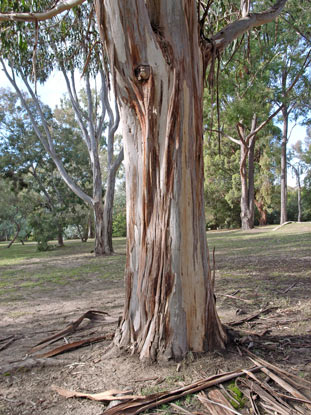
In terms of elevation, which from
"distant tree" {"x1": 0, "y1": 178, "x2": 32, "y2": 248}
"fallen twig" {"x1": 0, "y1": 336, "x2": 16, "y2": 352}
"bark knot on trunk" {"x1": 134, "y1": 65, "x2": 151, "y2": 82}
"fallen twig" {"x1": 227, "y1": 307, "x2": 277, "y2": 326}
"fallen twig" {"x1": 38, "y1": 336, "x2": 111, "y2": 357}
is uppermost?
"distant tree" {"x1": 0, "y1": 178, "x2": 32, "y2": 248}

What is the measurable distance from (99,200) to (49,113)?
10.4 meters

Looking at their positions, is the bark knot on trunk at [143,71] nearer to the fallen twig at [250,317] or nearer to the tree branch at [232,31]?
the tree branch at [232,31]

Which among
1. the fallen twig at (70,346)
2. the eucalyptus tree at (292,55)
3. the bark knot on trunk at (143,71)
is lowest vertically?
the fallen twig at (70,346)

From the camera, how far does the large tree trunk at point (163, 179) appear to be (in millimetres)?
2416

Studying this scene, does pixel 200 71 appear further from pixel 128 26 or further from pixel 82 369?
pixel 82 369

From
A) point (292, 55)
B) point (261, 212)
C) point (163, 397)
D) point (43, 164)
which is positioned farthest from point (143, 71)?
point (261, 212)

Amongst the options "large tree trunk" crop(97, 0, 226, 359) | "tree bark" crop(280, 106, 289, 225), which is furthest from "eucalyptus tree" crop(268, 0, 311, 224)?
"large tree trunk" crop(97, 0, 226, 359)

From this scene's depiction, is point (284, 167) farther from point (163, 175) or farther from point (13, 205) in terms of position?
point (163, 175)

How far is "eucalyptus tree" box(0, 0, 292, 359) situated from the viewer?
2.42 meters

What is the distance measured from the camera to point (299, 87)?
16.5 m

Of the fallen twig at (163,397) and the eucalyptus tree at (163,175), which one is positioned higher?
the eucalyptus tree at (163,175)

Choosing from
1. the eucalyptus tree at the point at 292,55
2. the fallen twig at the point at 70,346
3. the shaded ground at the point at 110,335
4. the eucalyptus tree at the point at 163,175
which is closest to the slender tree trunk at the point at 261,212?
the eucalyptus tree at the point at 292,55

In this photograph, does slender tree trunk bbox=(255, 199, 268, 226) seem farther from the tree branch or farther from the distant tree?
the tree branch

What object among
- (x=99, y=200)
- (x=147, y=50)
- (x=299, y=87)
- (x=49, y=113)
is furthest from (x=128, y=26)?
(x=49, y=113)
